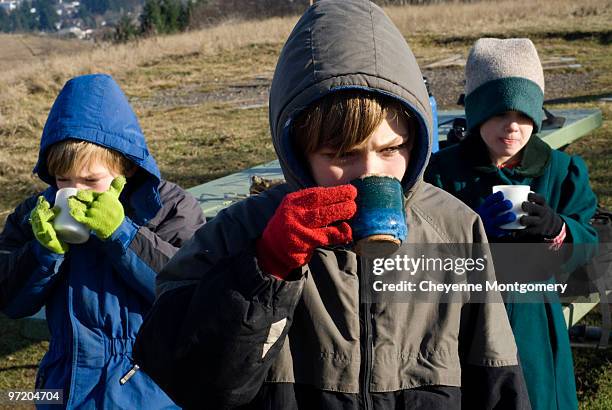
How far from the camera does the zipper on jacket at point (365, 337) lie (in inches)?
66.0

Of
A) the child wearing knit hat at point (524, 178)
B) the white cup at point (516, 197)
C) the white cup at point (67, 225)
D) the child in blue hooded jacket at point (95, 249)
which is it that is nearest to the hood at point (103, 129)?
the child in blue hooded jacket at point (95, 249)

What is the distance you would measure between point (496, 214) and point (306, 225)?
122cm

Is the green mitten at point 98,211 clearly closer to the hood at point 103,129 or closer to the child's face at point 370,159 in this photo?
the hood at point 103,129

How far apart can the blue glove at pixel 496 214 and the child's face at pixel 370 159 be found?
858mm

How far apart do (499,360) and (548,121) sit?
379 centimetres

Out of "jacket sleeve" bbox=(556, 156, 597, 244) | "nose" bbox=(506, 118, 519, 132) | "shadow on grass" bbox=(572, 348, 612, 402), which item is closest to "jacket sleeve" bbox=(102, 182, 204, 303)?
"nose" bbox=(506, 118, 519, 132)

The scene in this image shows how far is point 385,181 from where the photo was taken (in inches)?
59.7

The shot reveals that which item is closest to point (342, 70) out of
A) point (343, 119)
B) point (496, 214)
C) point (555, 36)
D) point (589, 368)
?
point (343, 119)

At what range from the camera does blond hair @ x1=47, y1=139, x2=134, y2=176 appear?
8.50ft

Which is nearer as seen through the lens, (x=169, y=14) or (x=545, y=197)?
(x=545, y=197)

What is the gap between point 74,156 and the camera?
8.50 feet

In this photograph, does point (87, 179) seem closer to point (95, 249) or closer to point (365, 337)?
point (95, 249)

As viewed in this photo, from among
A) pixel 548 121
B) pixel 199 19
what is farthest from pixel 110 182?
pixel 199 19

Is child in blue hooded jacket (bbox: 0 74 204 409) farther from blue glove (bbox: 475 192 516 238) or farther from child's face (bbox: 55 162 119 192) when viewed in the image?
blue glove (bbox: 475 192 516 238)
